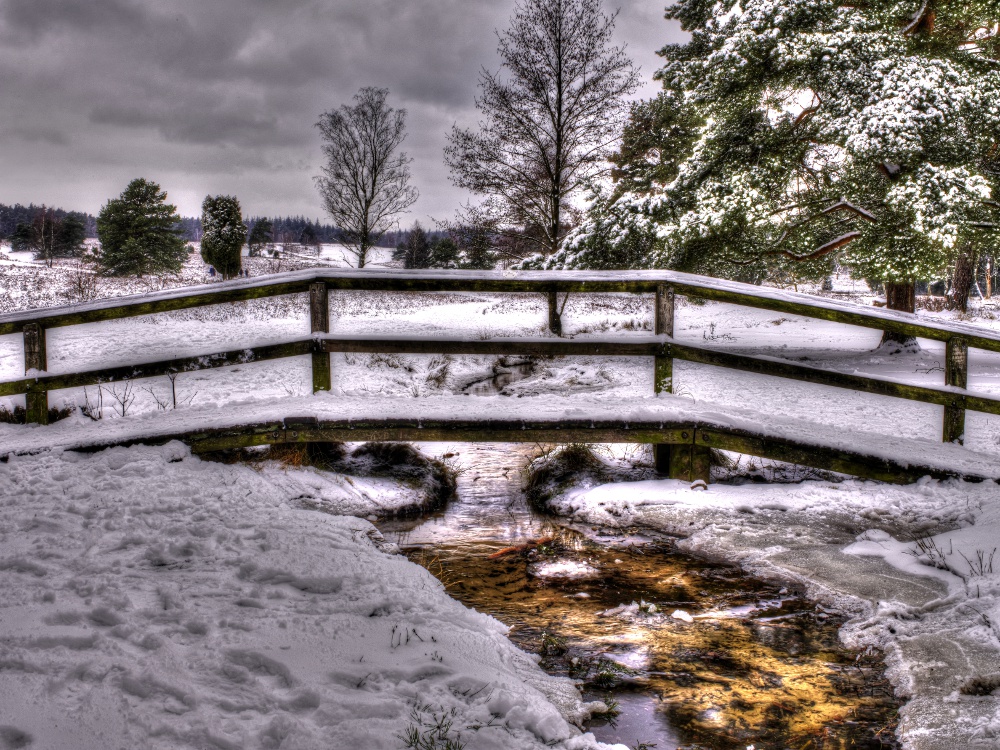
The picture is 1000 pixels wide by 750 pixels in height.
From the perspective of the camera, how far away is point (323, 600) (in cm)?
275

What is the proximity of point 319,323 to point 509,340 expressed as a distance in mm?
1364

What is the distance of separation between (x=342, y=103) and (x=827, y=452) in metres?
28.7

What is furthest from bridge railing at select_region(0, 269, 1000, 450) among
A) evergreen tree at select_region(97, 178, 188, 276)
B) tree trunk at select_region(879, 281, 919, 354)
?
evergreen tree at select_region(97, 178, 188, 276)

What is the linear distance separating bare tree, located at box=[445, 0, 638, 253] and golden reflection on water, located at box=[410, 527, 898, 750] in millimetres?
12776

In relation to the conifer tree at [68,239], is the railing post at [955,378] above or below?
below

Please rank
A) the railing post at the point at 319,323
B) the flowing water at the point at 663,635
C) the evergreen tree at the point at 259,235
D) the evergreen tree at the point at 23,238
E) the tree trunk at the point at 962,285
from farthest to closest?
the evergreen tree at the point at 259,235, the evergreen tree at the point at 23,238, the tree trunk at the point at 962,285, the railing post at the point at 319,323, the flowing water at the point at 663,635

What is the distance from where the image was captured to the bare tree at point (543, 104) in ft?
50.3

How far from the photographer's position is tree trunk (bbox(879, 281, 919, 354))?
13.7 meters

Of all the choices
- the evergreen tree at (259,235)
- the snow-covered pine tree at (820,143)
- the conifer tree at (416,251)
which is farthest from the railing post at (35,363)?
the evergreen tree at (259,235)

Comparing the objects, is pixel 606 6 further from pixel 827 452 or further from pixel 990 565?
pixel 990 565

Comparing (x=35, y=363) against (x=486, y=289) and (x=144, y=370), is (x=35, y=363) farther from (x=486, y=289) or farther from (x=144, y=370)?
(x=486, y=289)

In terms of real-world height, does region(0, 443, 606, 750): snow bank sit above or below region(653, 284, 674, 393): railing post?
below

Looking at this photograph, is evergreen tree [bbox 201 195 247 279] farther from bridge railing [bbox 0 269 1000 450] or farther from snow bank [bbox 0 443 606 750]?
snow bank [bbox 0 443 606 750]

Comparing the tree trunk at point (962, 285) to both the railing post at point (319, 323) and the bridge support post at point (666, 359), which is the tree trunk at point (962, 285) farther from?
the railing post at point (319, 323)
